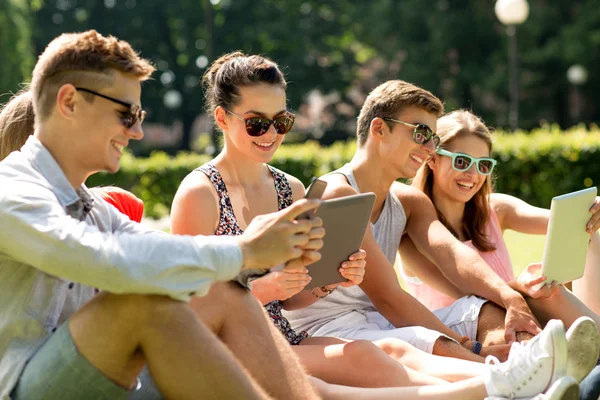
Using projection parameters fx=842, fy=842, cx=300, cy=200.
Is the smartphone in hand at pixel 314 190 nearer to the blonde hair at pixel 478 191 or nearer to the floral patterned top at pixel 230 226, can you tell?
the floral patterned top at pixel 230 226

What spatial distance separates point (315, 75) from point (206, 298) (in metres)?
38.6

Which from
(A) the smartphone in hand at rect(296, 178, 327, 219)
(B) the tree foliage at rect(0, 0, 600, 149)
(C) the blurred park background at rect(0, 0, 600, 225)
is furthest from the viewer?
(B) the tree foliage at rect(0, 0, 600, 149)

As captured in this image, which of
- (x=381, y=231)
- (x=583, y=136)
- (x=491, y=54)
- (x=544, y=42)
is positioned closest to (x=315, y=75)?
(x=491, y=54)

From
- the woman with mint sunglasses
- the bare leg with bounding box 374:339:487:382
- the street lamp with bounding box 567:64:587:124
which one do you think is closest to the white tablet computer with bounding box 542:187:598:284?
the woman with mint sunglasses

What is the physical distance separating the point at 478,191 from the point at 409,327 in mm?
1236

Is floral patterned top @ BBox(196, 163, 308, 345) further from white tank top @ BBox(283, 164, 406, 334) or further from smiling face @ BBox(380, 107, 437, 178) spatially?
smiling face @ BBox(380, 107, 437, 178)

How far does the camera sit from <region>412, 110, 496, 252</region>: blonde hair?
4.75 meters

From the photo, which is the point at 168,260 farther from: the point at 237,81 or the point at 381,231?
the point at 381,231

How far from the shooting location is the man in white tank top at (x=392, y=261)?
158 inches

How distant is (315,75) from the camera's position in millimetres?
41031

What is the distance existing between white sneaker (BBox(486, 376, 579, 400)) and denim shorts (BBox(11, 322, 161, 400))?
1.44 meters

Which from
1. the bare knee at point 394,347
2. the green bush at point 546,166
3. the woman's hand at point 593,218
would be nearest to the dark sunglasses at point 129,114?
the bare knee at point 394,347

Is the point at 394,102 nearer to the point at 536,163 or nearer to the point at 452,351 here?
the point at 452,351

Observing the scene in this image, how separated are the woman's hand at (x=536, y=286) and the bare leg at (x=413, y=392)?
3.45 ft
